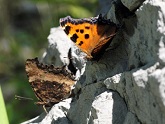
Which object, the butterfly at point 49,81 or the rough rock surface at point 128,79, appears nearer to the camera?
the rough rock surface at point 128,79

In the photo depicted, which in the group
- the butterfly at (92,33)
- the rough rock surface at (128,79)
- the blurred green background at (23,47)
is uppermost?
the blurred green background at (23,47)

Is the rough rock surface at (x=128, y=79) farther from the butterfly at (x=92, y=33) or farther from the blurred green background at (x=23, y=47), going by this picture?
the blurred green background at (x=23, y=47)

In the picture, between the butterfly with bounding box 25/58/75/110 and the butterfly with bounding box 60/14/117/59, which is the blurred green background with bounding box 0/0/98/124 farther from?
the butterfly with bounding box 60/14/117/59

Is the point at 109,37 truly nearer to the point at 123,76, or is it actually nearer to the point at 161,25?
the point at 123,76

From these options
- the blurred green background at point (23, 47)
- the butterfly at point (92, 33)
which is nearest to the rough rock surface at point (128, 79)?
the butterfly at point (92, 33)

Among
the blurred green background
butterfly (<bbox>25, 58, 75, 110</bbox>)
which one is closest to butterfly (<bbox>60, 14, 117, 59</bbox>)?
butterfly (<bbox>25, 58, 75, 110</bbox>)

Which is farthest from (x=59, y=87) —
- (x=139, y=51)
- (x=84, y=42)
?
(x=139, y=51)
